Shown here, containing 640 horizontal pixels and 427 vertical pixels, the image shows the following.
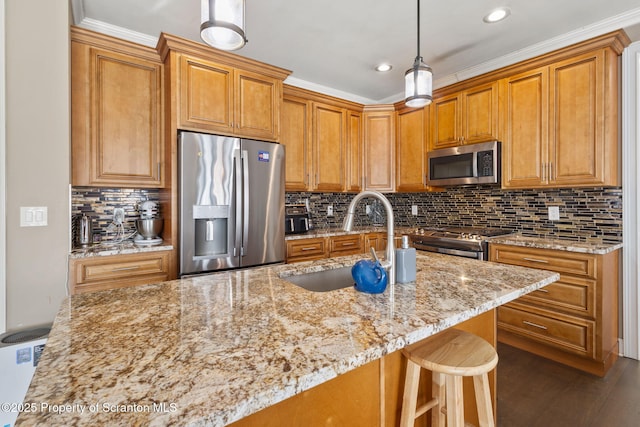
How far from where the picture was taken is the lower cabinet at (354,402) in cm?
85

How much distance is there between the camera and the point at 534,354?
2576 mm

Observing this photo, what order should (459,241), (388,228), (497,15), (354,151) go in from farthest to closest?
1. (354,151)
2. (459,241)
3. (497,15)
4. (388,228)

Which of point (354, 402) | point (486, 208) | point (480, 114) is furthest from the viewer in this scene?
point (486, 208)

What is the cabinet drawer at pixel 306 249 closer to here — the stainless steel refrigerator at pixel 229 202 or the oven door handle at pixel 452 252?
the stainless steel refrigerator at pixel 229 202

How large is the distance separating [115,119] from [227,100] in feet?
2.87

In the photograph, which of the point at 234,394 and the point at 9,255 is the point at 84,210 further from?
the point at 234,394

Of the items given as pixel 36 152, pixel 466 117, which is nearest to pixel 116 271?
pixel 36 152

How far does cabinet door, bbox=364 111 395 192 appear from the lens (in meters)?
4.04

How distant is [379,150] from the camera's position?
4.07 metres

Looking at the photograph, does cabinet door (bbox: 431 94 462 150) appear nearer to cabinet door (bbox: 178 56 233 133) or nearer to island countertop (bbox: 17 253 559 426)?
cabinet door (bbox: 178 56 233 133)

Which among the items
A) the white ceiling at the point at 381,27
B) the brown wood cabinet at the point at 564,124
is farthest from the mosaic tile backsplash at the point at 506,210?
the white ceiling at the point at 381,27

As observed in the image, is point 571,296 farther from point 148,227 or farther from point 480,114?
point 148,227

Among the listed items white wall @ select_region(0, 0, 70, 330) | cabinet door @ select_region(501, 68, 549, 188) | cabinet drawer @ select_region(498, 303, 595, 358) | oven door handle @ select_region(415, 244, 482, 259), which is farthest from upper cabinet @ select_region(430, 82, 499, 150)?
white wall @ select_region(0, 0, 70, 330)

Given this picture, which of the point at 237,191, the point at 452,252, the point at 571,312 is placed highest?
the point at 237,191
